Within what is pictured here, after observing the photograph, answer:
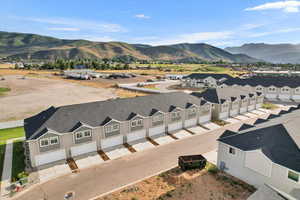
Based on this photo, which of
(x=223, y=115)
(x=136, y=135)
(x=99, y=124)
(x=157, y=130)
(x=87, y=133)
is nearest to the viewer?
(x=87, y=133)

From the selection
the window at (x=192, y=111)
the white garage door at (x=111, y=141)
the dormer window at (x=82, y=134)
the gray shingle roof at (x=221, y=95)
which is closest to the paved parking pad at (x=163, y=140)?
the white garage door at (x=111, y=141)

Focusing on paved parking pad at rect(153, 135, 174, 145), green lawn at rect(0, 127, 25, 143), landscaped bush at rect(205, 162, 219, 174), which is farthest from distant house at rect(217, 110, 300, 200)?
green lawn at rect(0, 127, 25, 143)

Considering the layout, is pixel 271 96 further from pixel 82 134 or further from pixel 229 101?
pixel 82 134

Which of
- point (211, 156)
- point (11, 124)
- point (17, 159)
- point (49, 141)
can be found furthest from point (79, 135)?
point (11, 124)

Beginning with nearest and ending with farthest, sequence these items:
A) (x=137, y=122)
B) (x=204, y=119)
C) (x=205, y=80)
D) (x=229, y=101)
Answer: (x=137, y=122)
(x=204, y=119)
(x=229, y=101)
(x=205, y=80)

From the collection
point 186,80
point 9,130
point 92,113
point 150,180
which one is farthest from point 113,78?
point 150,180

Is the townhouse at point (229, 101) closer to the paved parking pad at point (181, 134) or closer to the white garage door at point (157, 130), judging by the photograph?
Result: the paved parking pad at point (181, 134)
